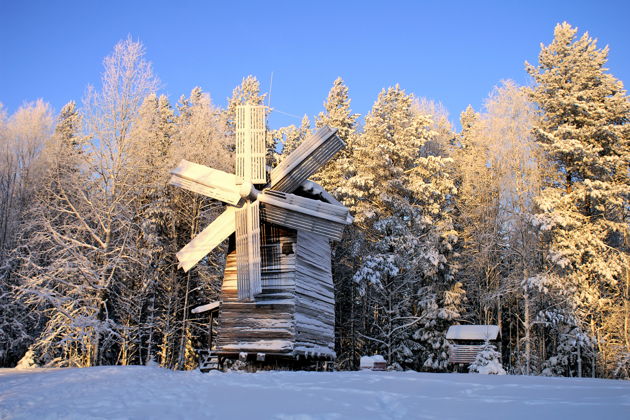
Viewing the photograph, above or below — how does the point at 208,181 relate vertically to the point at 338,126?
below

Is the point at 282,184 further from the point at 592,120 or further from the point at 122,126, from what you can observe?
the point at 592,120

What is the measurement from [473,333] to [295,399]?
20.5 m

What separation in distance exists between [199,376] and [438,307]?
20850 mm

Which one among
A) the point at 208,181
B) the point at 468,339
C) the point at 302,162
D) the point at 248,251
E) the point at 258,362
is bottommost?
the point at 468,339

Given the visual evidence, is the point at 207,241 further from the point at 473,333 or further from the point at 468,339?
the point at 473,333

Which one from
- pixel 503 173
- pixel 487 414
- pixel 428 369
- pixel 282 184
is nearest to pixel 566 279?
pixel 503 173

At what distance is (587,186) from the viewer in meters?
24.3

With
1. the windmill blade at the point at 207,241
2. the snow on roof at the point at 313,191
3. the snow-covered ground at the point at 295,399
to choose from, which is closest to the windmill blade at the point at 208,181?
the windmill blade at the point at 207,241

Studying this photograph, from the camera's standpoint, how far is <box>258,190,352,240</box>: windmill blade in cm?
1770

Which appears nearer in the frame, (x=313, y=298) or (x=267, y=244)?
(x=267, y=244)

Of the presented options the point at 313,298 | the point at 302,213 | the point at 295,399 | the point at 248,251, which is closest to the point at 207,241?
the point at 248,251

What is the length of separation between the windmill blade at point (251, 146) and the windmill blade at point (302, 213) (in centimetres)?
85

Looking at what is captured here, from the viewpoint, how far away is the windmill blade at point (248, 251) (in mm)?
16844

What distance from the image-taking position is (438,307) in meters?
28.9
